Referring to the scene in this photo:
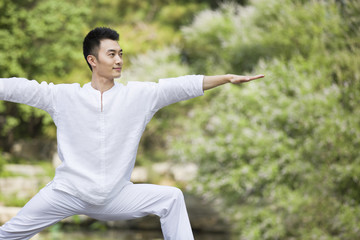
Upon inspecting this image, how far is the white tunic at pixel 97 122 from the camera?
304cm

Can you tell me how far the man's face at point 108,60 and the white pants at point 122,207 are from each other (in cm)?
76

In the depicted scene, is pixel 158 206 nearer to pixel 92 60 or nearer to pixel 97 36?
pixel 92 60

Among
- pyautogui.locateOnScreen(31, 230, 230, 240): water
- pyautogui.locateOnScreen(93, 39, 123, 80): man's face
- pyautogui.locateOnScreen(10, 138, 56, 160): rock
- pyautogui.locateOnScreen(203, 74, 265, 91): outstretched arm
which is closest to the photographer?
pyautogui.locateOnScreen(203, 74, 265, 91): outstretched arm

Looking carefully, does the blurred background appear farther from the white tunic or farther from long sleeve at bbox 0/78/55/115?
long sleeve at bbox 0/78/55/115

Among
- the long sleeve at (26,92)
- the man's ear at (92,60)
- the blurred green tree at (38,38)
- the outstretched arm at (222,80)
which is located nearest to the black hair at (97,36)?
the man's ear at (92,60)

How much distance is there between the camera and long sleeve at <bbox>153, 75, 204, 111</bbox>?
122 inches

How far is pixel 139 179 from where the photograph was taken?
57.3 feet

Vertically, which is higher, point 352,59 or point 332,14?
point 332,14

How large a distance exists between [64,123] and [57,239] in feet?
29.0

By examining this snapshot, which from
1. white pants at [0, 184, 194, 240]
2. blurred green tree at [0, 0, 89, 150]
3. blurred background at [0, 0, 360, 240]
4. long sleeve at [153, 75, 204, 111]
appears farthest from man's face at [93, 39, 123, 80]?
blurred green tree at [0, 0, 89, 150]

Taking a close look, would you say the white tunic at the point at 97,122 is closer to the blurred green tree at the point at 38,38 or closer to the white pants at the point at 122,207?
the white pants at the point at 122,207

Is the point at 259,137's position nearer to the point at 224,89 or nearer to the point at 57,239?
the point at 224,89

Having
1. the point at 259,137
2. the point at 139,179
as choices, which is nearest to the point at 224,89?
the point at 259,137

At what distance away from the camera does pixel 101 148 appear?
10.0 ft
